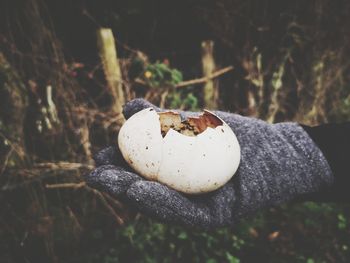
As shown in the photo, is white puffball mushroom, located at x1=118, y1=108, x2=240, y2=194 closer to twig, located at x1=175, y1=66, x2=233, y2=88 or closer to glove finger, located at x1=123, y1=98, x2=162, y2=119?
glove finger, located at x1=123, y1=98, x2=162, y2=119

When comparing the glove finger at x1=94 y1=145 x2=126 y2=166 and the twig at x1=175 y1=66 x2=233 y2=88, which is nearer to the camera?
the glove finger at x1=94 y1=145 x2=126 y2=166

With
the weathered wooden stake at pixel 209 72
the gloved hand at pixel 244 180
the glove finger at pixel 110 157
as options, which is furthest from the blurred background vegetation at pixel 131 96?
the gloved hand at pixel 244 180

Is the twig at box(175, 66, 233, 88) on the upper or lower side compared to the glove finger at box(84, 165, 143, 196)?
upper

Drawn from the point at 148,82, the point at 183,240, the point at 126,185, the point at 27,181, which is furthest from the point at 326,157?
the point at 27,181

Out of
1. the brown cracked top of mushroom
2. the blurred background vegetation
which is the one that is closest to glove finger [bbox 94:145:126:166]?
the brown cracked top of mushroom

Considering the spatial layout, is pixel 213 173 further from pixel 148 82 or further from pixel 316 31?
pixel 316 31

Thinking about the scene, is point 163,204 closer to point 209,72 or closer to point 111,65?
point 111,65

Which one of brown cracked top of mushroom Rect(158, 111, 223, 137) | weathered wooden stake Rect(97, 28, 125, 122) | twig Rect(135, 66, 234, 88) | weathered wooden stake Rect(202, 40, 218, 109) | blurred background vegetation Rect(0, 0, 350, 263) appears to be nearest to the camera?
brown cracked top of mushroom Rect(158, 111, 223, 137)
